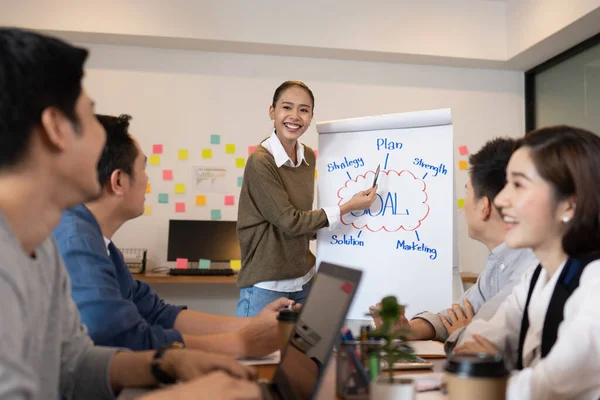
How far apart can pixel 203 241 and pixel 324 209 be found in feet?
5.56

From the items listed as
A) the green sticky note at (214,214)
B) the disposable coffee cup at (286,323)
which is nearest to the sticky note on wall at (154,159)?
the green sticky note at (214,214)

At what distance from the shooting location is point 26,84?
0.81 m

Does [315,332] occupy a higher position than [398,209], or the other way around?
[398,209]

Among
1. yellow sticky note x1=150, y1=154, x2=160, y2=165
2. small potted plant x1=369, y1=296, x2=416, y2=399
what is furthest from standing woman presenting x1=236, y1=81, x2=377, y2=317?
yellow sticky note x1=150, y1=154, x2=160, y2=165

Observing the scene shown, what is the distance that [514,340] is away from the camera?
1.26 metres

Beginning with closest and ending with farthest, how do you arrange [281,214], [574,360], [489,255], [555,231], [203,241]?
[574,360], [555,231], [489,255], [281,214], [203,241]

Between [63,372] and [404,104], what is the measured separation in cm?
354

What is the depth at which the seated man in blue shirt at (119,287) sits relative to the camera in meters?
1.28

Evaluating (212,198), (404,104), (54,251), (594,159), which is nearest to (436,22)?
(404,104)

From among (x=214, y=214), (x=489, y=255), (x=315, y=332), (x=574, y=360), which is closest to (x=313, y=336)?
(x=315, y=332)

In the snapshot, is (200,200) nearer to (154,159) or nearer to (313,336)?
(154,159)

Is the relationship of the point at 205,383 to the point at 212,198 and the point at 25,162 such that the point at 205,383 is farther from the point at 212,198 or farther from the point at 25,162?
the point at 212,198

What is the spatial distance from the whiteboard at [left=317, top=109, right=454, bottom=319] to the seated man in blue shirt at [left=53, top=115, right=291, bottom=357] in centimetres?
69

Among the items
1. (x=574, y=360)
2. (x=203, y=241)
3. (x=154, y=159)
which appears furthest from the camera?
(x=154, y=159)
